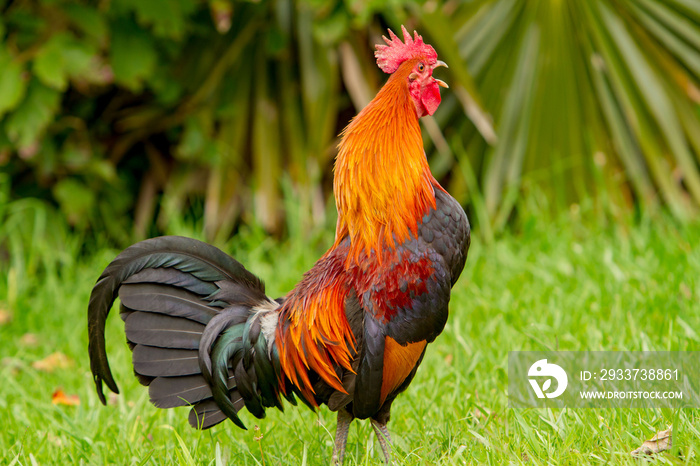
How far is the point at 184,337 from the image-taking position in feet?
7.96

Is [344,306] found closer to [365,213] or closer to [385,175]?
[365,213]

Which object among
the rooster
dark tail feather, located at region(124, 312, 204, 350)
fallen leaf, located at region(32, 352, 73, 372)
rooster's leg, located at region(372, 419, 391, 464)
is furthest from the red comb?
fallen leaf, located at region(32, 352, 73, 372)

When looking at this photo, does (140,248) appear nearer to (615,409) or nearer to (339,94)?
(615,409)

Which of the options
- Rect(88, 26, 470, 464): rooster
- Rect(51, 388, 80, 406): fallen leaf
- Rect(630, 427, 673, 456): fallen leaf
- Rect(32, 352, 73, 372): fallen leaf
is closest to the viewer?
Rect(630, 427, 673, 456): fallen leaf

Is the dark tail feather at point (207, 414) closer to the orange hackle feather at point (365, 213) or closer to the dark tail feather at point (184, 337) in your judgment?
the dark tail feather at point (184, 337)

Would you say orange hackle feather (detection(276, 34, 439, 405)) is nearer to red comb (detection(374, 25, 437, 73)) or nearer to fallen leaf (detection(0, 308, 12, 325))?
red comb (detection(374, 25, 437, 73))

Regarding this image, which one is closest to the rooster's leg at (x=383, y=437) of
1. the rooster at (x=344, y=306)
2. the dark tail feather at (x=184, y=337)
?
the rooster at (x=344, y=306)

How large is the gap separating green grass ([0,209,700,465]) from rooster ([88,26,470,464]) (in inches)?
10.2

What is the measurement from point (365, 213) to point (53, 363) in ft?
7.80

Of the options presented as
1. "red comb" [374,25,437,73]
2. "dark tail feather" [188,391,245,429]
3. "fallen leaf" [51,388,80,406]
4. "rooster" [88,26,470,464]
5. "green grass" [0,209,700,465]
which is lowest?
"green grass" [0,209,700,465]

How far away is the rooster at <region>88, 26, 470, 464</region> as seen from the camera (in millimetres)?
2299

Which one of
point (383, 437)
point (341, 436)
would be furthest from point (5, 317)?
point (383, 437)

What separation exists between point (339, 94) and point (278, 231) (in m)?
1.25

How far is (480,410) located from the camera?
8.98 feet
